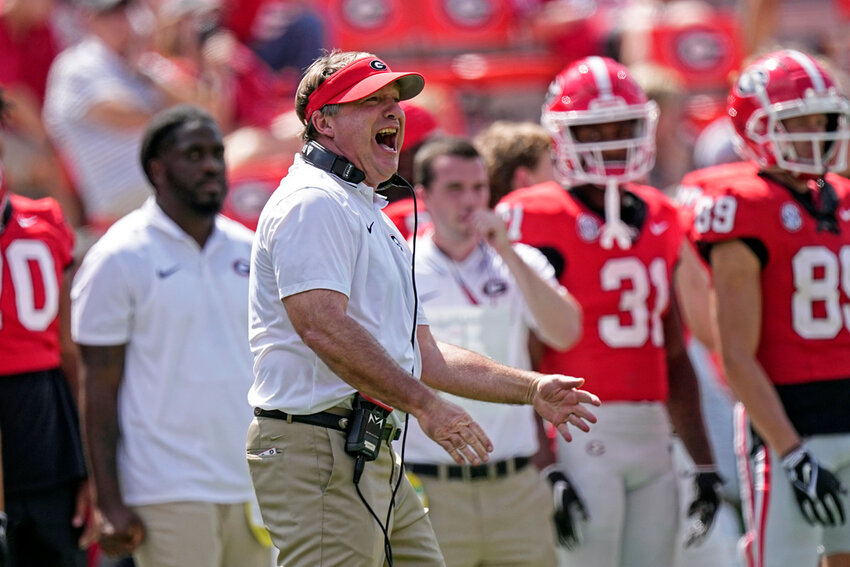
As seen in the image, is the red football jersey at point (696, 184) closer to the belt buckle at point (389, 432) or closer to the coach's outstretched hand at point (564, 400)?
the coach's outstretched hand at point (564, 400)

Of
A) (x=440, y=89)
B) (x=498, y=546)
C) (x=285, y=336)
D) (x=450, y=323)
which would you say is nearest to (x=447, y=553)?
(x=498, y=546)

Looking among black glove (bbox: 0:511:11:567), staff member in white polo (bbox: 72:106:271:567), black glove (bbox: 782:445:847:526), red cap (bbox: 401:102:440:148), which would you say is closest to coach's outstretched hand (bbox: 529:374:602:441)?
black glove (bbox: 782:445:847:526)

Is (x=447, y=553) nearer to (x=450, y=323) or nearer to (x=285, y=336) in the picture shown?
(x=450, y=323)

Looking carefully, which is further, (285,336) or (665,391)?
(665,391)

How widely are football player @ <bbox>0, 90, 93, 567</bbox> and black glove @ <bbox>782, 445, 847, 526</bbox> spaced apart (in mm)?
2426

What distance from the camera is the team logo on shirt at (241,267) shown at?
4.76 metres

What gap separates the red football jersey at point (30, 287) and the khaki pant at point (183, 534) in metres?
0.66

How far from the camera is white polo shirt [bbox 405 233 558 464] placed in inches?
182

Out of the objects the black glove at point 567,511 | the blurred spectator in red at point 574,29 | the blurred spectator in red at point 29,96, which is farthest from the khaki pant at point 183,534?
the blurred spectator in red at point 574,29

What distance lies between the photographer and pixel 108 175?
7410 millimetres

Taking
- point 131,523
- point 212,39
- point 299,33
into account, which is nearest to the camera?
point 131,523

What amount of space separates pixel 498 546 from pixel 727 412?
8.32 feet

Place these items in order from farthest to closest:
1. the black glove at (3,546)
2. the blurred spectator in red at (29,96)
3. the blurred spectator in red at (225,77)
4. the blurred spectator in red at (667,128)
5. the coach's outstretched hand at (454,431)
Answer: the blurred spectator in red at (225,77)
the blurred spectator in red at (29,96)
the blurred spectator in red at (667,128)
the black glove at (3,546)
the coach's outstretched hand at (454,431)

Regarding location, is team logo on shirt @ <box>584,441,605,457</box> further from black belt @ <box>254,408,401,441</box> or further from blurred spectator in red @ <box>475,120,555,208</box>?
black belt @ <box>254,408,401,441</box>
